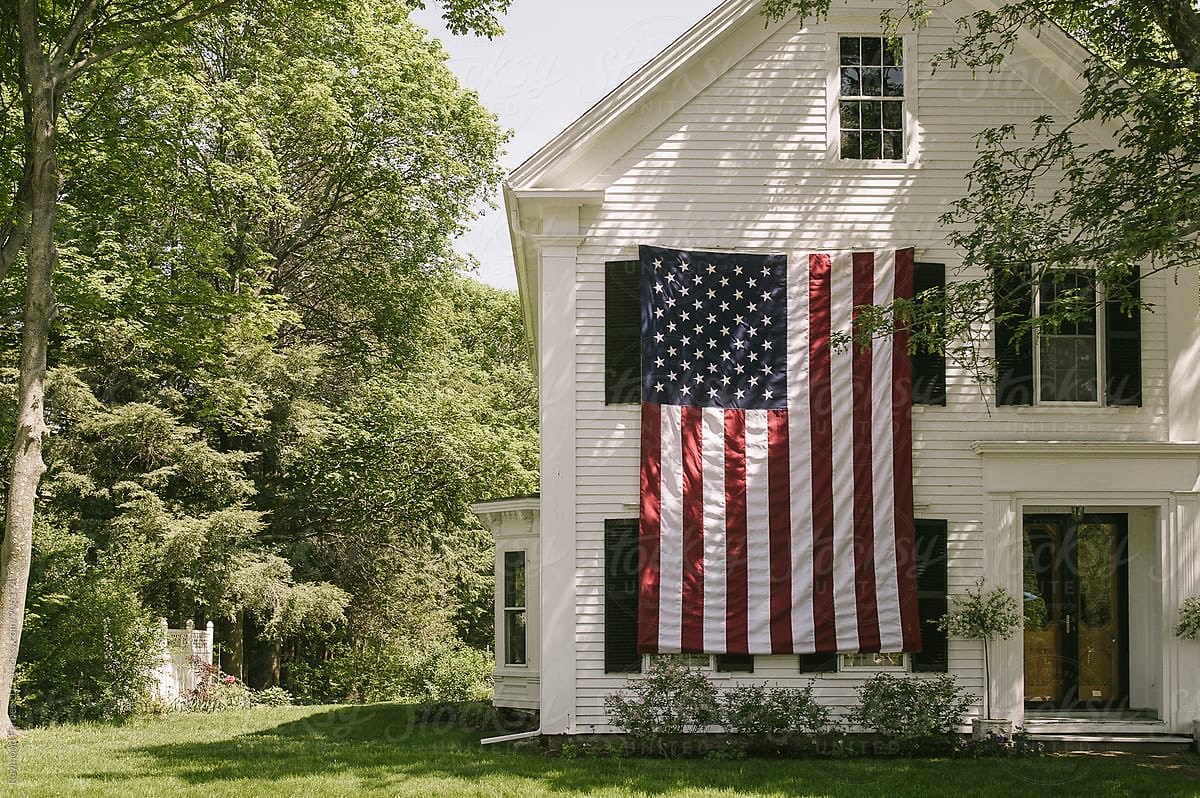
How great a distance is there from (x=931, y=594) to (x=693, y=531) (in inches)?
114

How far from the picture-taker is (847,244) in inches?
540

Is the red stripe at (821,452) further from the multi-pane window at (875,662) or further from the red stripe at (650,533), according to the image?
the red stripe at (650,533)

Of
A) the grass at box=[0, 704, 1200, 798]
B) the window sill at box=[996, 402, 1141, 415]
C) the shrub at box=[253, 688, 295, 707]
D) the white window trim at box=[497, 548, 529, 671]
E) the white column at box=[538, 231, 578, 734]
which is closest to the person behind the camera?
the grass at box=[0, 704, 1200, 798]

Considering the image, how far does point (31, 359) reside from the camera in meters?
13.6

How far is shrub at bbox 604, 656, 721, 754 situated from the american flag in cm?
39

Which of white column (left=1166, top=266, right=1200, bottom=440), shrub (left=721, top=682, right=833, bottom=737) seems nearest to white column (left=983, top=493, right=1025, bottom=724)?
shrub (left=721, top=682, right=833, bottom=737)

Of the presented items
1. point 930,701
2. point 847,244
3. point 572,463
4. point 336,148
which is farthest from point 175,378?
point 930,701

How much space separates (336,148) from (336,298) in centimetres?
392

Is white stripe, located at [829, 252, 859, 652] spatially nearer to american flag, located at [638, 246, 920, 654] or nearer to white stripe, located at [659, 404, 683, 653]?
american flag, located at [638, 246, 920, 654]

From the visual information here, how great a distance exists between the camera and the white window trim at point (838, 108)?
13750 millimetres

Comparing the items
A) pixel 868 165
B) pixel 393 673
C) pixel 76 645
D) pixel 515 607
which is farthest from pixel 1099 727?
pixel 393 673

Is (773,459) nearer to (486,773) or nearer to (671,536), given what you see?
(671,536)

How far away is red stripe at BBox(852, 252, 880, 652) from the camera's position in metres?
13.1

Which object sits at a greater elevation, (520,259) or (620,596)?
(520,259)
